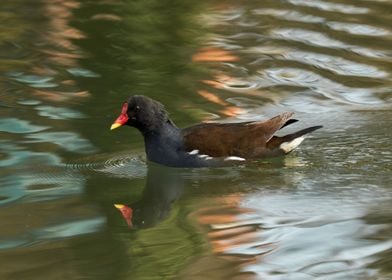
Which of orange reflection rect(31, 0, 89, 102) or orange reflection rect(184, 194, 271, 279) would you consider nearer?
orange reflection rect(184, 194, 271, 279)

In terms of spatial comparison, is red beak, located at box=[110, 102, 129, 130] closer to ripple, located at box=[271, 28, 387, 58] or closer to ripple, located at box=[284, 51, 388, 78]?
ripple, located at box=[284, 51, 388, 78]

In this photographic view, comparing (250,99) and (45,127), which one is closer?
(45,127)

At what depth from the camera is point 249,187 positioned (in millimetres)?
8406

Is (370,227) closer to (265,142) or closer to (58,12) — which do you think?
(265,142)

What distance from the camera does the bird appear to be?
8.85 m

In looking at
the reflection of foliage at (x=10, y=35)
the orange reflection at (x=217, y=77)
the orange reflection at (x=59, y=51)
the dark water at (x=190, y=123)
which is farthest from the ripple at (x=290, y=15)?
the reflection of foliage at (x=10, y=35)

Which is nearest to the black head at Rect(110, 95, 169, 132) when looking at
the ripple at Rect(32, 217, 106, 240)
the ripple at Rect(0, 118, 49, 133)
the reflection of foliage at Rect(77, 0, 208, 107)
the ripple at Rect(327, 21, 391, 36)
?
the ripple at Rect(0, 118, 49, 133)

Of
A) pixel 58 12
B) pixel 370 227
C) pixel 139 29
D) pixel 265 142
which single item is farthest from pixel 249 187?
pixel 58 12

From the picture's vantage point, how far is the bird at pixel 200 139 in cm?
885

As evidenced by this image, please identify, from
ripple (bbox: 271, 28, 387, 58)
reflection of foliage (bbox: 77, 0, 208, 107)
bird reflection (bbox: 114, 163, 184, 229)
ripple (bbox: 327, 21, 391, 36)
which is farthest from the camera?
ripple (bbox: 327, 21, 391, 36)

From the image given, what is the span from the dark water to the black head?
0.37m

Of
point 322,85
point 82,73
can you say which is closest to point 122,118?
point 82,73

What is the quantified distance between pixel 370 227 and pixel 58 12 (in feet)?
24.4

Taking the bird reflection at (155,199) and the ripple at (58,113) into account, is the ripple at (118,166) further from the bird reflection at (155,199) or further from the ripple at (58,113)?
the ripple at (58,113)
